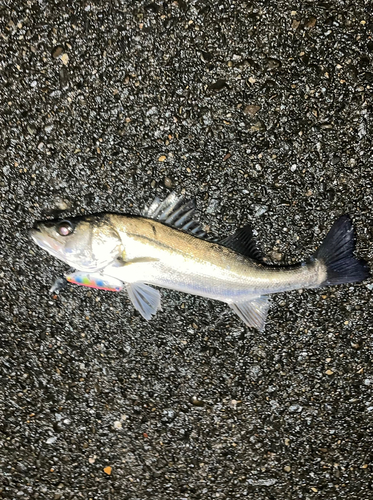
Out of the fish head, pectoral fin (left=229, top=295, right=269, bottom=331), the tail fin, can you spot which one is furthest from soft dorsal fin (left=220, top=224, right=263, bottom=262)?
the fish head

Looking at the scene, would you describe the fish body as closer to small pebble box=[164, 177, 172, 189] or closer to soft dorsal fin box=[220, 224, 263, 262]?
soft dorsal fin box=[220, 224, 263, 262]

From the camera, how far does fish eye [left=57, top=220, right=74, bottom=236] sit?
163 centimetres

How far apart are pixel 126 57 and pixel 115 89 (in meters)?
0.19

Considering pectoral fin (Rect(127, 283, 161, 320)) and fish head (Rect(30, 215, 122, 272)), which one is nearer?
fish head (Rect(30, 215, 122, 272))

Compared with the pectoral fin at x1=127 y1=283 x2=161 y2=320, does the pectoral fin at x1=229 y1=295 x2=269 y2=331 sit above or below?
above

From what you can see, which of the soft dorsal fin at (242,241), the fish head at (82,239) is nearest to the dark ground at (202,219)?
the soft dorsal fin at (242,241)

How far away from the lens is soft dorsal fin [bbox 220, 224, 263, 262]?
1761mm

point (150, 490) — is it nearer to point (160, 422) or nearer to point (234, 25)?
point (160, 422)

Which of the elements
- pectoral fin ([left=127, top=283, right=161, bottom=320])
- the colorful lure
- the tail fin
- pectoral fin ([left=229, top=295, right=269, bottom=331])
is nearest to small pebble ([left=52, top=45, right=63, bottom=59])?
the colorful lure

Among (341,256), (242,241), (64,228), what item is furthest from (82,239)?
(341,256)

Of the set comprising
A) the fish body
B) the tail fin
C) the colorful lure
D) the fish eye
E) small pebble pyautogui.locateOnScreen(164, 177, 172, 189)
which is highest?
the tail fin

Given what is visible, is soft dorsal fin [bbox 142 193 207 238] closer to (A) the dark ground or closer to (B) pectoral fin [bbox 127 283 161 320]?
(A) the dark ground

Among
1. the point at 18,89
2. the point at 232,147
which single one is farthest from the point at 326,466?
the point at 18,89

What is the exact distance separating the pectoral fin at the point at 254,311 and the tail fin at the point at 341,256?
37 centimetres
